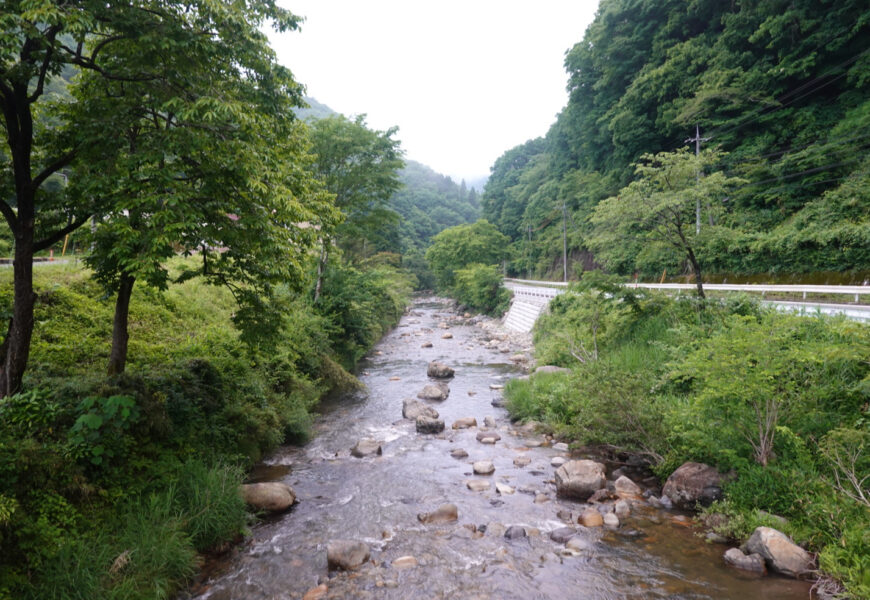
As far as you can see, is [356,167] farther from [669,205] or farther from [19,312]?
[19,312]

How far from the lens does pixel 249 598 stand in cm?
501

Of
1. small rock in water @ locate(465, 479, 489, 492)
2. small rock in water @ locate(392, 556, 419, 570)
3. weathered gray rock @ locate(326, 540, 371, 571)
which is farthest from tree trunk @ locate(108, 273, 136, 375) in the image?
small rock in water @ locate(465, 479, 489, 492)

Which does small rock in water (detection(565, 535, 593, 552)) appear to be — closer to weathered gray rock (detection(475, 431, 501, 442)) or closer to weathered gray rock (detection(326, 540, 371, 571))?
weathered gray rock (detection(326, 540, 371, 571))

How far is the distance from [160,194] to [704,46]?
114 feet

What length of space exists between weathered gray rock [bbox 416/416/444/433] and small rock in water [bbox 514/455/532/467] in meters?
2.56

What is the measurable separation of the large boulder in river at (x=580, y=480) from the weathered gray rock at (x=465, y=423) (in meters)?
3.89

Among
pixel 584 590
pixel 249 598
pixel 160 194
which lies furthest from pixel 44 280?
pixel 584 590

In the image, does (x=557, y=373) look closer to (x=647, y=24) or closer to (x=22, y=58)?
(x=22, y=58)

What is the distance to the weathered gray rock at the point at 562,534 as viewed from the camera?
618 cm

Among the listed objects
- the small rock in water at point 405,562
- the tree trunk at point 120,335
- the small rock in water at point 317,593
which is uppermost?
the tree trunk at point 120,335

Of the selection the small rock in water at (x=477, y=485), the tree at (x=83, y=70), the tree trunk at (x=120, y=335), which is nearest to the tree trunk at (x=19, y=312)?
the tree at (x=83, y=70)

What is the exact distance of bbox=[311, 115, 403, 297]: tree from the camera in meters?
18.1

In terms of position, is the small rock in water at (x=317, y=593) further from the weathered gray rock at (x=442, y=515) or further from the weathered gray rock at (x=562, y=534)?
the weathered gray rock at (x=562, y=534)

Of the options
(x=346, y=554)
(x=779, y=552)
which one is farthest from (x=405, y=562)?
(x=779, y=552)
